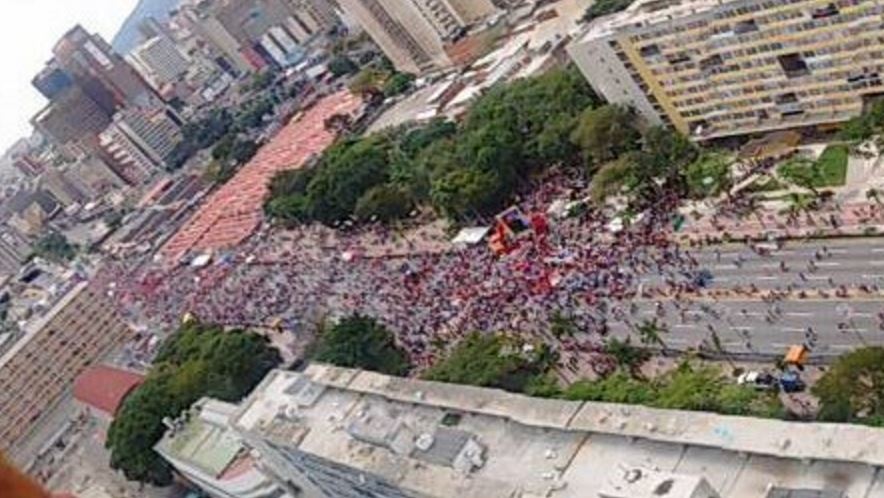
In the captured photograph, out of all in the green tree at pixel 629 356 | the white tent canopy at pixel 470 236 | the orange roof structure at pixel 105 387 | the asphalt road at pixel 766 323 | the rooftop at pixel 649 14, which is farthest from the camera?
the orange roof structure at pixel 105 387

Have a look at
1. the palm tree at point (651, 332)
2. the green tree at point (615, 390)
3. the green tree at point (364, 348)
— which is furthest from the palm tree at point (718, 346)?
the green tree at point (364, 348)

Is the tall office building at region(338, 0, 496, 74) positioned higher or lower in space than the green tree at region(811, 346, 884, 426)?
higher

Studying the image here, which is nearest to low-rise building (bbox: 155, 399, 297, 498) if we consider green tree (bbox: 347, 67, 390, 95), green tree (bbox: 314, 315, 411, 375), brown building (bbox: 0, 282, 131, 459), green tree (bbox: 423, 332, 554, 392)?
green tree (bbox: 314, 315, 411, 375)

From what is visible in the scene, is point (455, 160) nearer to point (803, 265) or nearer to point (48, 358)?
point (803, 265)

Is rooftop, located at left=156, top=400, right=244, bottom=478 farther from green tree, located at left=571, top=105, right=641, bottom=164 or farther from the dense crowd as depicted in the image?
green tree, located at left=571, top=105, right=641, bottom=164

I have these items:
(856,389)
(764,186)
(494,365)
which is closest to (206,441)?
(494,365)

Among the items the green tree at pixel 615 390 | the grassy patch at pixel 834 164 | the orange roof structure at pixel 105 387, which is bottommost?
the grassy patch at pixel 834 164

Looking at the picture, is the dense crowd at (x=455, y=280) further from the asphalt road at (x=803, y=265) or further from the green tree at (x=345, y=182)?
the green tree at (x=345, y=182)
